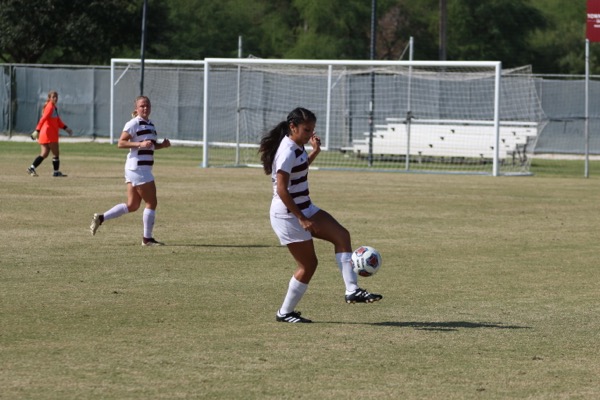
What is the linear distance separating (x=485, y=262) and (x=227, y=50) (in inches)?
1990

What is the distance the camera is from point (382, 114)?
39.5 m

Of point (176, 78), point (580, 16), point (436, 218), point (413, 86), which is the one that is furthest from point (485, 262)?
point (580, 16)

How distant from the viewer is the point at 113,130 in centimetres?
4131

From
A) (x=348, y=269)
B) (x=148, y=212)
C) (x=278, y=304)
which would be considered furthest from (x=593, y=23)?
(x=348, y=269)

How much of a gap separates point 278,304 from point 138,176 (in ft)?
16.4

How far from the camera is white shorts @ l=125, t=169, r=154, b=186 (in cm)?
1534

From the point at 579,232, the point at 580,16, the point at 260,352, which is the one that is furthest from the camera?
the point at 580,16

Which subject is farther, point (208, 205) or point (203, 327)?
point (208, 205)

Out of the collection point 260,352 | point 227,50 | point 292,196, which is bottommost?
point 260,352

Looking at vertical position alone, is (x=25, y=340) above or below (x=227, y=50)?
below

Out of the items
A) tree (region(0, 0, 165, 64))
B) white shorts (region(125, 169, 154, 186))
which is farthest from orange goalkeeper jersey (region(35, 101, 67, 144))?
tree (region(0, 0, 165, 64))

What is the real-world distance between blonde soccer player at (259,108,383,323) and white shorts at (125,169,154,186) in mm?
5604

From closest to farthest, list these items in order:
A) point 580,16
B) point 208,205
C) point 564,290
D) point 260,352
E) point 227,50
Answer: point 260,352 → point 564,290 → point 208,205 → point 227,50 → point 580,16

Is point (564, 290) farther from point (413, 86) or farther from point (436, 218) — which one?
point (413, 86)
